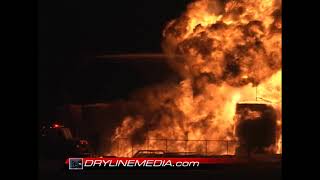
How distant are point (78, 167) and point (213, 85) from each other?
592 centimetres

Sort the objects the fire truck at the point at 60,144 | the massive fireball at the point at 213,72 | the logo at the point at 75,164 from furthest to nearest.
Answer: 1. the massive fireball at the point at 213,72
2. the fire truck at the point at 60,144
3. the logo at the point at 75,164

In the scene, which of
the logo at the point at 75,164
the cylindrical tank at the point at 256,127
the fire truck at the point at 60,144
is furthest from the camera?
the cylindrical tank at the point at 256,127

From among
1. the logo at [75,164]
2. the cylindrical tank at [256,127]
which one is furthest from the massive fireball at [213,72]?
the logo at [75,164]

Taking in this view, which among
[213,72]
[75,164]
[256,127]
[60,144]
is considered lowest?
[75,164]

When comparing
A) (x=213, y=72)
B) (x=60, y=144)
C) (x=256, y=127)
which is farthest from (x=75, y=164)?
(x=213, y=72)

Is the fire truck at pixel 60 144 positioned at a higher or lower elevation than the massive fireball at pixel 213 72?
lower

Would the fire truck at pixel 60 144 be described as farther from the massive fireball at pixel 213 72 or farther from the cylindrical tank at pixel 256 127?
the cylindrical tank at pixel 256 127

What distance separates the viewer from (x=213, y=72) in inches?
686

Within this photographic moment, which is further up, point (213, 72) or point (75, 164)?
point (213, 72)

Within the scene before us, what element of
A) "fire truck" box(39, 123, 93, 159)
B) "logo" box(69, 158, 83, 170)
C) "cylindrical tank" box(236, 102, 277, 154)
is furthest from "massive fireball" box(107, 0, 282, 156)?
"logo" box(69, 158, 83, 170)

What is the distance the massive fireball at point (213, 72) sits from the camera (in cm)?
1681

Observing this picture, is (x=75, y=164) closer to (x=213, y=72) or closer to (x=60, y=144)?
(x=60, y=144)

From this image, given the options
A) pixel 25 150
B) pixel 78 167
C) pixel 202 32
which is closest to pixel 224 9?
pixel 202 32

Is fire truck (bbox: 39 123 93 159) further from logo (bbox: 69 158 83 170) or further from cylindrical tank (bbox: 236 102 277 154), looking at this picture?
cylindrical tank (bbox: 236 102 277 154)
